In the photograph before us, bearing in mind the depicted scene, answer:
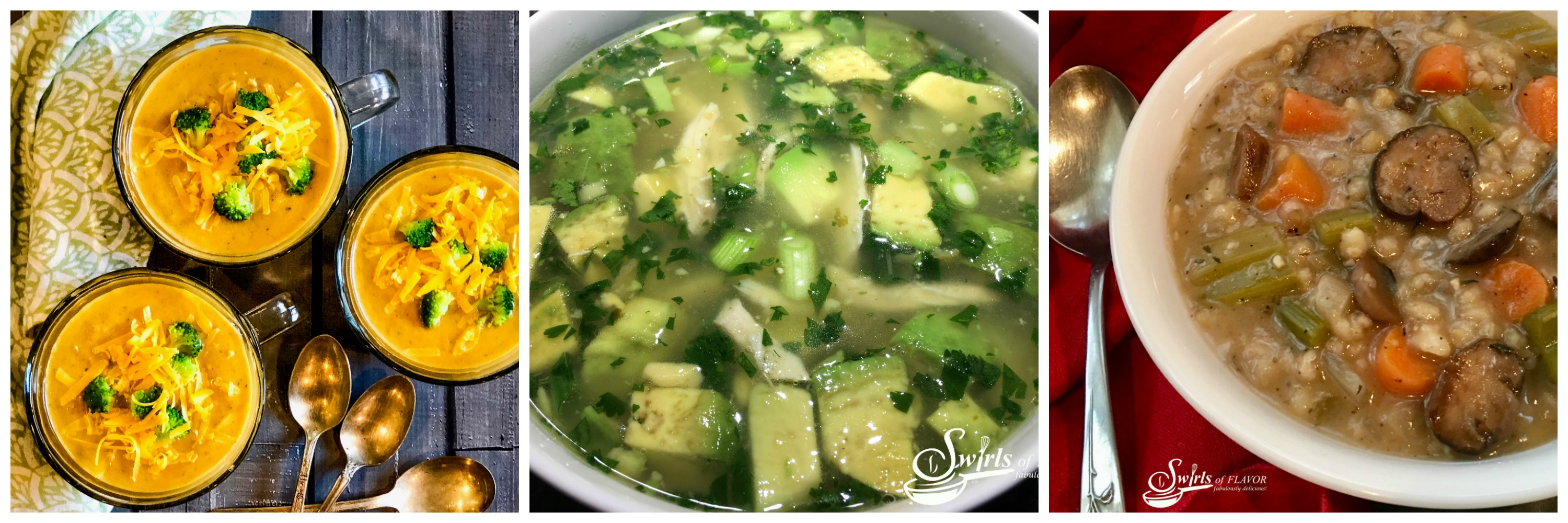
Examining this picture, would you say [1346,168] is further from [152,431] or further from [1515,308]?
[152,431]

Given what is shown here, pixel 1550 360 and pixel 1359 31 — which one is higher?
pixel 1359 31

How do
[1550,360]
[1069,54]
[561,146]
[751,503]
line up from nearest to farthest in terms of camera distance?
[1550,360] < [751,503] < [561,146] < [1069,54]

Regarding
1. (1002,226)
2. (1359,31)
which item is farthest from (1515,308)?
(1002,226)

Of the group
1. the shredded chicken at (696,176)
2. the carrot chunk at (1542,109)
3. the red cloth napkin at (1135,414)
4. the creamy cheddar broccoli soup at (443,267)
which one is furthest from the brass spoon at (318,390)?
the carrot chunk at (1542,109)

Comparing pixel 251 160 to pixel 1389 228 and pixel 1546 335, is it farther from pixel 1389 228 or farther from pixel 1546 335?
pixel 1546 335

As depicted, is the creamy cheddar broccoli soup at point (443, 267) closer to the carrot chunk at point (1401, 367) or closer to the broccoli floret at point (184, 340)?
the broccoli floret at point (184, 340)

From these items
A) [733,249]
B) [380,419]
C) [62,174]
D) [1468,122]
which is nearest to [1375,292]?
[1468,122]
